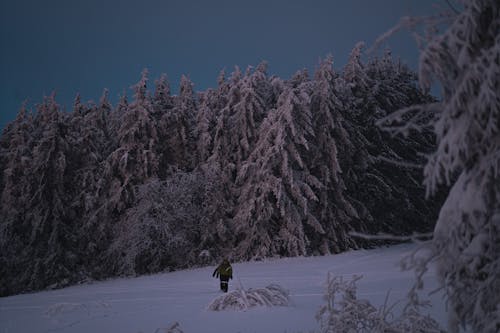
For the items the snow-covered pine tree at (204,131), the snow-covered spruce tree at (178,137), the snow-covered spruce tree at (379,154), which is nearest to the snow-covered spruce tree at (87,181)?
the snow-covered spruce tree at (178,137)

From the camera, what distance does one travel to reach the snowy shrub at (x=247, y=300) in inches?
399

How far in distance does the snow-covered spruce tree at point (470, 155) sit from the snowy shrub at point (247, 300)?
738 cm

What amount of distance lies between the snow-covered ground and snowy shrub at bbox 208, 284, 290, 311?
0.24 metres

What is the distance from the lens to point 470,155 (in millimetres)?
3119

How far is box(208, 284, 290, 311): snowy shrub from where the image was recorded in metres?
10.1

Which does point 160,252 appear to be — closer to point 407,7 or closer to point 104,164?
point 104,164

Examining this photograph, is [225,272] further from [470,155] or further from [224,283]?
[470,155]

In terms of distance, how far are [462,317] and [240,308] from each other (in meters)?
7.50

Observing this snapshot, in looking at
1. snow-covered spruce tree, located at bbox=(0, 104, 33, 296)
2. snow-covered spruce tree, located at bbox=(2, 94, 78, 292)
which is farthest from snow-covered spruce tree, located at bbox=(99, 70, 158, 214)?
snow-covered spruce tree, located at bbox=(0, 104, 33, 296)

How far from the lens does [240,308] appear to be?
1009 centimetres

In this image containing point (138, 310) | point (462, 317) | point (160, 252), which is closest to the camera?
point (462, 317)

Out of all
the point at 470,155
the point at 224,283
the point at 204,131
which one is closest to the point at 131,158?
the point at 204,131

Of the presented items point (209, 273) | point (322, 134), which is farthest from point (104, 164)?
point (322, 134)

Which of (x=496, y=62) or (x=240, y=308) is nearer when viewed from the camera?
(x=496, y=62)
